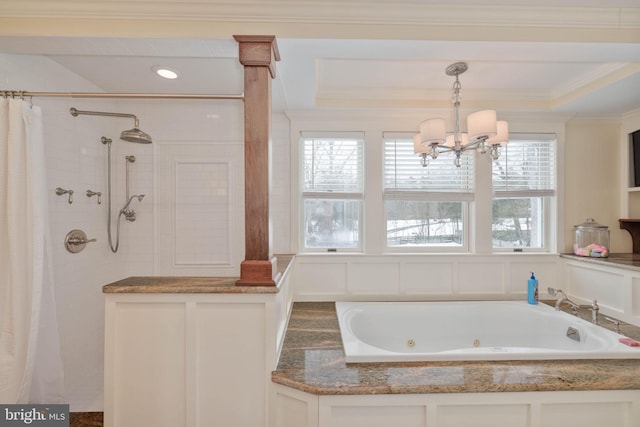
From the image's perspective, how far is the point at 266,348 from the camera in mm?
1381

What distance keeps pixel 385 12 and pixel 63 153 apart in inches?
88.8

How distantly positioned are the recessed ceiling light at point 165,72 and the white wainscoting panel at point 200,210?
0.61 meters

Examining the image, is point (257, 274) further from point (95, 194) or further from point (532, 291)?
point (532, 291)

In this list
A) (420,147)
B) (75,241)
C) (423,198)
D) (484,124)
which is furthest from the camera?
(423,198)

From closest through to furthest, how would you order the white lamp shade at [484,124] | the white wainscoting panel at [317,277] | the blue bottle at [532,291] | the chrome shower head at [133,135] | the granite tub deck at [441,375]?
the granite tub deck at [441,375], the white lamp shade at [484,124], the chrome shower head at [133,135], the blue bottle at [532,291], the white wainscoting panel at [317,277]

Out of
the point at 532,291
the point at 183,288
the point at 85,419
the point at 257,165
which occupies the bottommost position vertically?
the point at 85,419

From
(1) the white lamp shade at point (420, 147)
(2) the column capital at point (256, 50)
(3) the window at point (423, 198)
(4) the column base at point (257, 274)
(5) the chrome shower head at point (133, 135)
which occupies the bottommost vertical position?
(4) the column base at point (257, 274)

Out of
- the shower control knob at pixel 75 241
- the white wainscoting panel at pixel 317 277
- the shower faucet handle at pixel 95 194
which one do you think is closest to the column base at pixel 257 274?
the white wainscoting panel at pixel 317 277

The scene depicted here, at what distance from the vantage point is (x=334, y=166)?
2.61 m

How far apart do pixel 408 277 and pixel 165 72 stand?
2447mm

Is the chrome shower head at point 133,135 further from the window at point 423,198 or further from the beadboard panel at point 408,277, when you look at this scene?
the window at point 423,198

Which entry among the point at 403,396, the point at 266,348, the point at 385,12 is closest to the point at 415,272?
the point at 403,396

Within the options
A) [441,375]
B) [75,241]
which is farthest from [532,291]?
[75,241]

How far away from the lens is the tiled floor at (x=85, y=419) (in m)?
1.78
